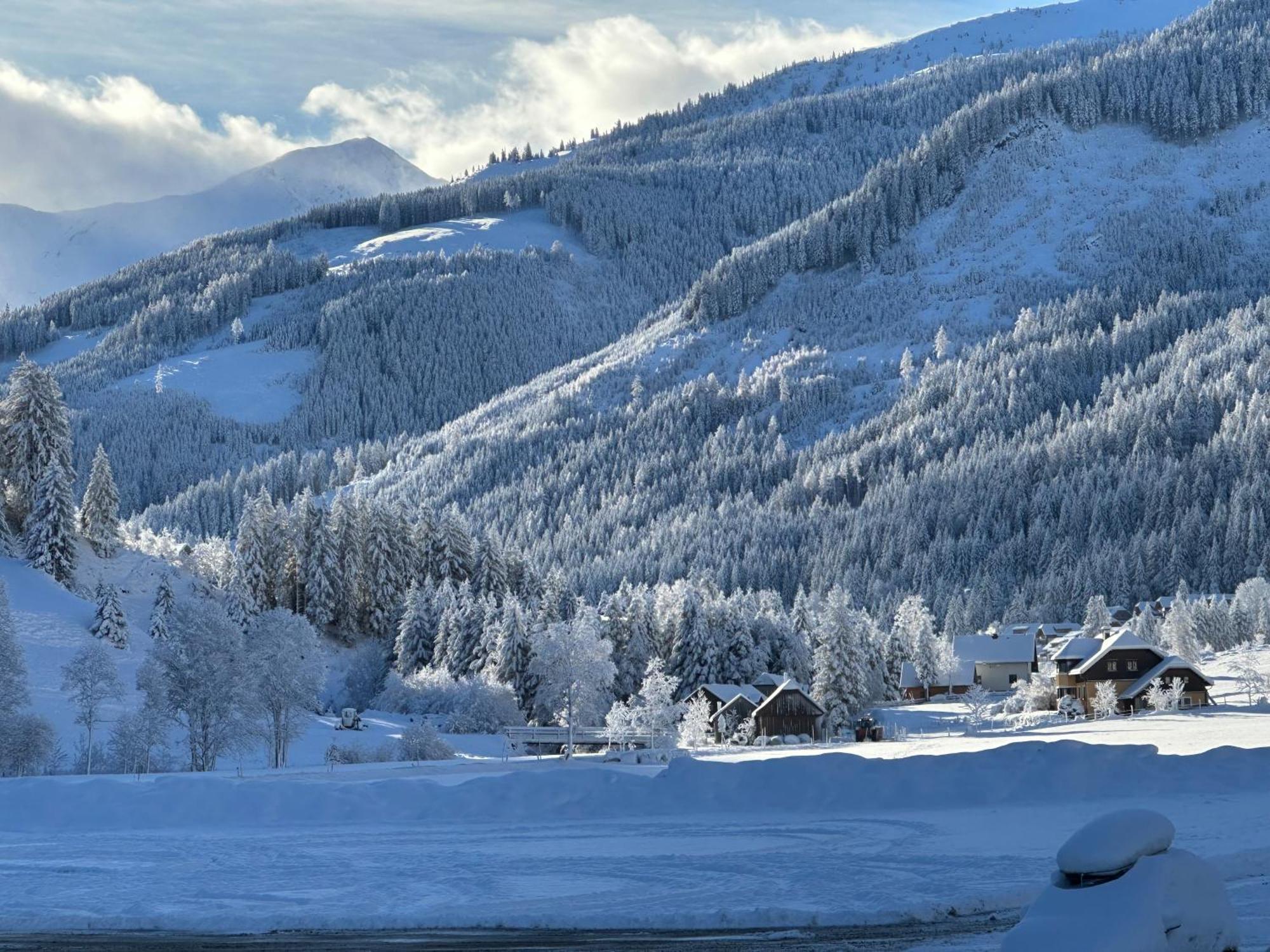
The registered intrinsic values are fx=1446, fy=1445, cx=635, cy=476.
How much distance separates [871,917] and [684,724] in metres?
65.6

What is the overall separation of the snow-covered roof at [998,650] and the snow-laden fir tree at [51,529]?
8051 centimetres

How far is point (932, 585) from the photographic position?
189375 mm

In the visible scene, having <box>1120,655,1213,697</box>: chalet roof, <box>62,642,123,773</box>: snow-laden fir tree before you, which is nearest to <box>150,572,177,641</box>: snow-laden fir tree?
<box>62,642,123,773</box>: snow-laden fir tree

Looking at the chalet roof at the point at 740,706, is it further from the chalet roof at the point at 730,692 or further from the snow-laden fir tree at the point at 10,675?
the snow-laden fir tree at the point at 10,675

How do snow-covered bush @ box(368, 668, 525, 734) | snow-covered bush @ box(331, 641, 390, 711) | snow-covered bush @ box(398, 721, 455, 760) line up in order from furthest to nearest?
snow-covered bush @ box(331, 641, 390, 711) → snow-covered bush @ box(368, 668, 525, 734) → snow-covered bush @ box(398, 721, 455, 760)

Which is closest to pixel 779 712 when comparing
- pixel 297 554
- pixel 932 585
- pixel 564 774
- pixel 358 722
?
pixel 358 722

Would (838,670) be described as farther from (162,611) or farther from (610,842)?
(610,842)

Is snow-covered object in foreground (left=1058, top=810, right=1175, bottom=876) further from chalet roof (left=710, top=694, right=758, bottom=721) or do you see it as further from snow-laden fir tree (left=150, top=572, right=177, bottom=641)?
chalet roof (left=710, top=694, right=758, bottom=721)

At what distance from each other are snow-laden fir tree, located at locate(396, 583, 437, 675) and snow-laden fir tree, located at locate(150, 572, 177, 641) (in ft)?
68.6

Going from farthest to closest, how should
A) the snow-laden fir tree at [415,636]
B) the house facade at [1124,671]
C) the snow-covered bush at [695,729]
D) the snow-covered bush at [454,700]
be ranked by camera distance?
the snow-laden fir tree at [415,636] < the snow-covered bush at [454,700] < the house facade at [1124,671] < the snow-covered bush at [695,729]

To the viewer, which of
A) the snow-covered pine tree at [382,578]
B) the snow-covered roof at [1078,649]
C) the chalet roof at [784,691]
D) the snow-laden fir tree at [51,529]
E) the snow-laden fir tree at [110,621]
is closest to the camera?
the snow-laden fir tree at [110,621]

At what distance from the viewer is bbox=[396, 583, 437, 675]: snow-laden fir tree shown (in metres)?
114

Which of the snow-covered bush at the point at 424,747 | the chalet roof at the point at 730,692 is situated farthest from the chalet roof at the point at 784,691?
the snow-covered bush at the point at 424,747

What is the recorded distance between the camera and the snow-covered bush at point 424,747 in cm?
7588
